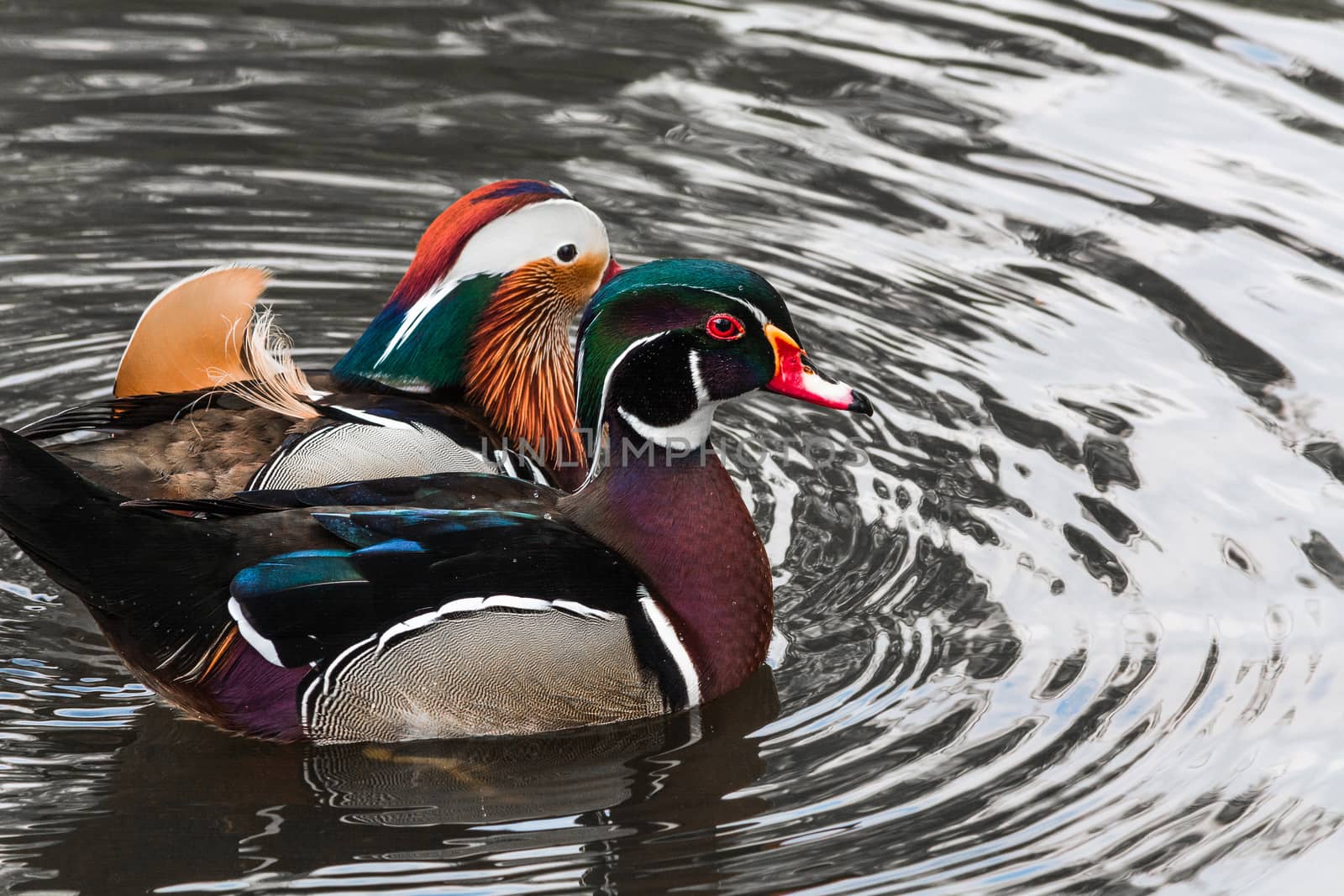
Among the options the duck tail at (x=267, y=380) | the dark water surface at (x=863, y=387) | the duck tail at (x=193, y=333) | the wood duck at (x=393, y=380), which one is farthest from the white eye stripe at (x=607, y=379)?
the duck tail at (x=193, y=333)

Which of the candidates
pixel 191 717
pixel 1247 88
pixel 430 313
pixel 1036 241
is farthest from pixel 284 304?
pixel 1247 88

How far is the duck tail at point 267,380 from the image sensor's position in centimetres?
595

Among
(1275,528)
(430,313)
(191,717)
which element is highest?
(430,313)

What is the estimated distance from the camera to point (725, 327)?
5539 mm

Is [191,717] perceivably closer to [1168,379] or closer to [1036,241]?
[1168,379]

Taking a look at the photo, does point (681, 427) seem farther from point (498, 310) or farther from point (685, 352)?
point (498, 310)

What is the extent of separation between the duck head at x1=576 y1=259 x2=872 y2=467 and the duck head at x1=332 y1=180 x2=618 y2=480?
98 cm

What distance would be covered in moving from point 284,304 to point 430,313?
1812mm

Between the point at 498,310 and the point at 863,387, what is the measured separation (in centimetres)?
163

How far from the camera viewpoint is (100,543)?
521cm

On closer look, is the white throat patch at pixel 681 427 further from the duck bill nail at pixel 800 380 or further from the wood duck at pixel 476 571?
the duck bill nail at pixel 800 380

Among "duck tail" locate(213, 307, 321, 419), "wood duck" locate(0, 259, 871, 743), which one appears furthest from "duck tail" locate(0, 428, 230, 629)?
"duck tail" locate(213, 307, 321, 419)

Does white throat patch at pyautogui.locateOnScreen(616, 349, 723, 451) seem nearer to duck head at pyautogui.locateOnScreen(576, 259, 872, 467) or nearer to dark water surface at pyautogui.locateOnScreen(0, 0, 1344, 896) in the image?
duck head at pyautogui.locateOnScreen(576, 259, 872, 467)

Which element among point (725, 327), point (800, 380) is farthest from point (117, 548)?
point (800, 380)
